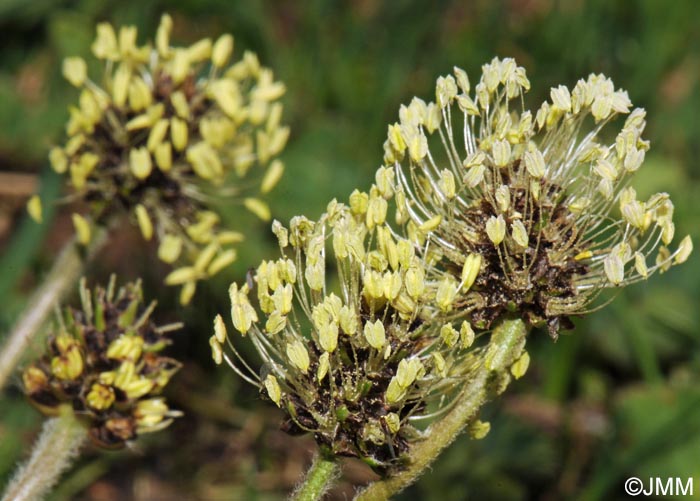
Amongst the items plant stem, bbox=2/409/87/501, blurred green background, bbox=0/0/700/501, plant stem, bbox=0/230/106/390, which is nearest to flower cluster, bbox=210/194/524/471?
plant stem, bbox=2/409/87/501

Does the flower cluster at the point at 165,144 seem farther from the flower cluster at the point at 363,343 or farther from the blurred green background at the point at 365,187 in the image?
the flower cluster at the point at 363,343

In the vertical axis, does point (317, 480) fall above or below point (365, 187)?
below

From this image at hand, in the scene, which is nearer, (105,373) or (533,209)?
(533,209)

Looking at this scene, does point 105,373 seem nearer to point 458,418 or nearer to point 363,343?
point 363,343

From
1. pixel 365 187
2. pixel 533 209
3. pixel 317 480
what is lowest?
pixel 317 480

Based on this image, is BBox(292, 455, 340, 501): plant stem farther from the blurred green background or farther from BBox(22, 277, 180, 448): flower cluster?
the blurred green background

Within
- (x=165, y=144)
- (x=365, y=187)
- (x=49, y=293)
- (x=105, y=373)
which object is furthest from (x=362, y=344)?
(x=365, y=187)

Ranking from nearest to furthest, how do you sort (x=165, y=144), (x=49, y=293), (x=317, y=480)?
(x=317, y=480) → (x=165, y=144) → (x=49, y=293)
